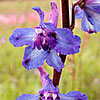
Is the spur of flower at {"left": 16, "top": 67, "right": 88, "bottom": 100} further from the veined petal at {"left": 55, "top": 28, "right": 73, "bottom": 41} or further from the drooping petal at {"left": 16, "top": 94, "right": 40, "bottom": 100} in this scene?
the veined petal at {"left": 55, "top": 28, "right": 73, "bottom": 41}

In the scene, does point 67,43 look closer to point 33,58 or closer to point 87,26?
point 33,58

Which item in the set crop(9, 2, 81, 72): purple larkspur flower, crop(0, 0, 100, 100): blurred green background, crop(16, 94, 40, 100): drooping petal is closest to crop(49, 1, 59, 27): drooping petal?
crop(9, 2, 81, 72): purple larkspur flower

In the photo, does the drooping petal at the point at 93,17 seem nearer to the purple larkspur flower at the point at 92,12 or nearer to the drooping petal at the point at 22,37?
the purple larkspur flower at the point at 92,12

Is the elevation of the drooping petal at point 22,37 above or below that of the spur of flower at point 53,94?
above

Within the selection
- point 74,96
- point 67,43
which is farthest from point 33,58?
point 74,96

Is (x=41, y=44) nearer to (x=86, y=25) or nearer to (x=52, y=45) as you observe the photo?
(x=52, y=45)

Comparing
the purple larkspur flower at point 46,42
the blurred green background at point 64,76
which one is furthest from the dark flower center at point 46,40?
the blurred green background at point 64,76
